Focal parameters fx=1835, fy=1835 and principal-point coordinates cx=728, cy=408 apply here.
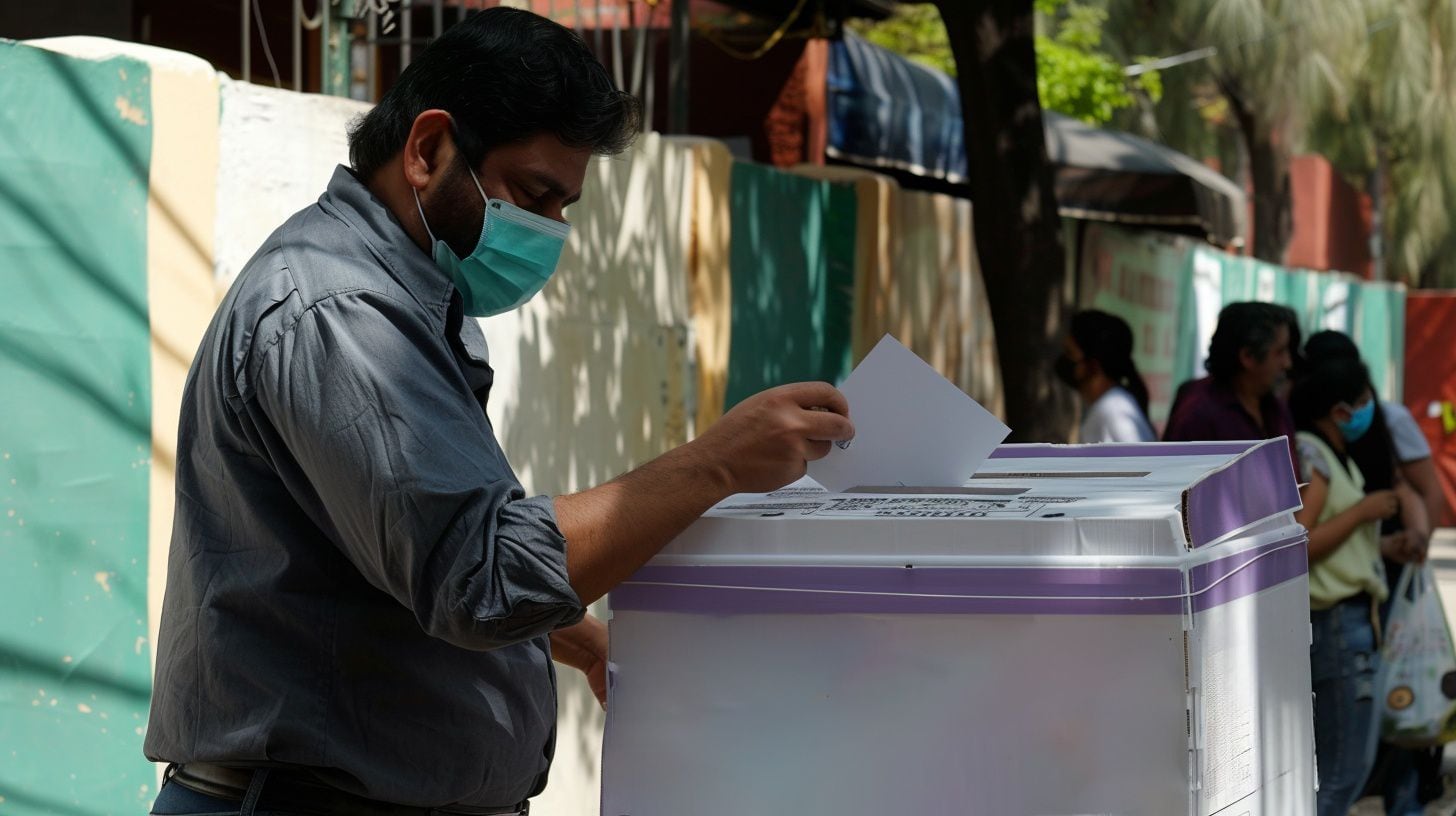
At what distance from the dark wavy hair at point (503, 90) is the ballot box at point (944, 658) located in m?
0.48

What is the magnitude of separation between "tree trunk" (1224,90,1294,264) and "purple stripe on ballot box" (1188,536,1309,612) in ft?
64.8

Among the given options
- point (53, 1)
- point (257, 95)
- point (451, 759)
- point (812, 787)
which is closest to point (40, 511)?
point (257, 95)

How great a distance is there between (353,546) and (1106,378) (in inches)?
195

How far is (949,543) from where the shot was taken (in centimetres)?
195

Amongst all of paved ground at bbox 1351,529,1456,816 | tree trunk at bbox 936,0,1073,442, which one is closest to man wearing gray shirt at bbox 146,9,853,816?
tree trunk at bbox 936,0,1073,442

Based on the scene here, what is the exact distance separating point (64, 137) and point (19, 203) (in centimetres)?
19

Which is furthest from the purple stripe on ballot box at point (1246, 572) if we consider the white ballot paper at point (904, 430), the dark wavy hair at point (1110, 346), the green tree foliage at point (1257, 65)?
the green tree foliage at point (1257, 65)

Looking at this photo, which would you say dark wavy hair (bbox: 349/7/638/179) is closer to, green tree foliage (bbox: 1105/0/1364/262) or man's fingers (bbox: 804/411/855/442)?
man's fingers (bbox: 804/411/855/442)

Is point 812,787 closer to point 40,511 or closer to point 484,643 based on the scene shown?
point 484,643

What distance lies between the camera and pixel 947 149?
10555mm

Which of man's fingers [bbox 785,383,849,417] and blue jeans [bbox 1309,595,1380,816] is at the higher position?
man's fingers [bbox 785,383,849,417]

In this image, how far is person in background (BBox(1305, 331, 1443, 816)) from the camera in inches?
240

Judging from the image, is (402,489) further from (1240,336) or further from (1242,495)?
(1240,336)

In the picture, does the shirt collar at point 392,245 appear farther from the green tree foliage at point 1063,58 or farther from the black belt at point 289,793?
the green tree foliage at point 1063,58
